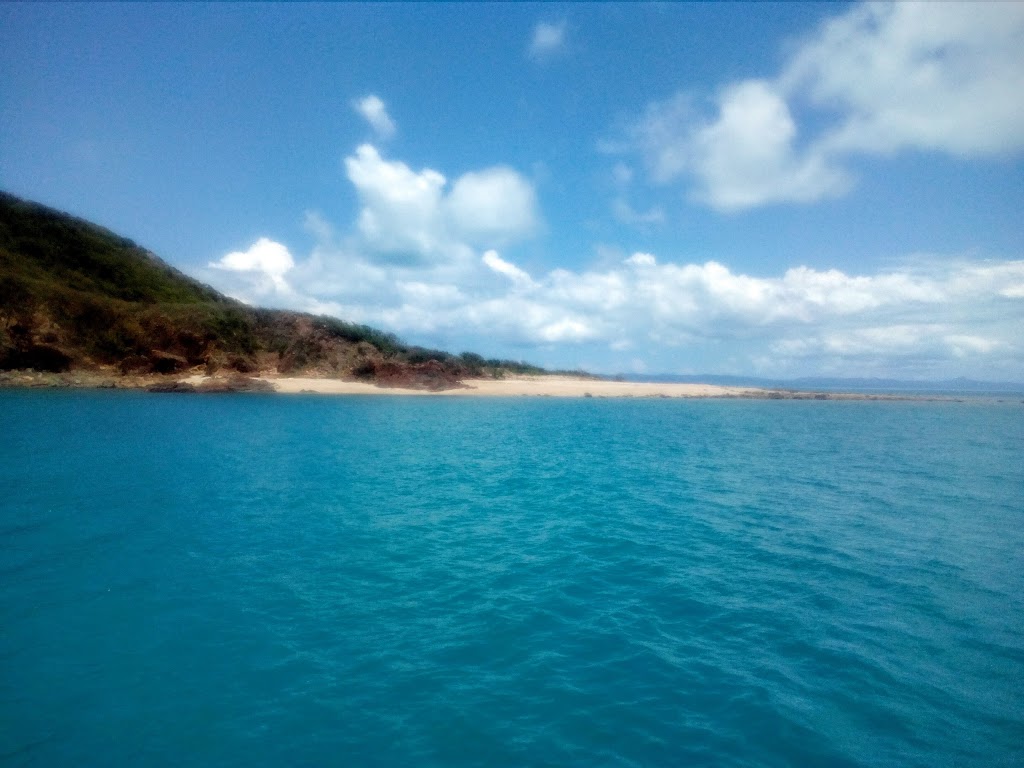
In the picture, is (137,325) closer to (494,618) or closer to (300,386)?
(300,386)

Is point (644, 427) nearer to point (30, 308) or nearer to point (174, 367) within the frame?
point (174, 367)

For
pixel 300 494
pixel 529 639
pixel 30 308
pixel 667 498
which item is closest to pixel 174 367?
pixel 30 308

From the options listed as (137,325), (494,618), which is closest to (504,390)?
(137,325)

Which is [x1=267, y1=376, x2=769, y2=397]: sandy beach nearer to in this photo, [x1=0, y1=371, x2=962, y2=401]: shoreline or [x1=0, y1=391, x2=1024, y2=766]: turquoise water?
[x1=0, y1=371, x2=962, y2=401]: shoreline

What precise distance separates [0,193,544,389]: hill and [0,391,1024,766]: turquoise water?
37837mm

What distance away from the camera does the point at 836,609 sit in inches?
394

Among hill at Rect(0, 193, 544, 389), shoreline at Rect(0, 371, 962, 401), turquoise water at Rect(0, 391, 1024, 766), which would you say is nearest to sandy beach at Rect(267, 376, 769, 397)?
shoreline at Rect(0, 371, 962, 401)

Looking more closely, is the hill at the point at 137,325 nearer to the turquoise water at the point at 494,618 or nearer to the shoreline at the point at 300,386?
the shoreline at the point at 300,386

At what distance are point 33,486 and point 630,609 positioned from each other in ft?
61.4

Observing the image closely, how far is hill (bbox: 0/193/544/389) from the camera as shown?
50156mm

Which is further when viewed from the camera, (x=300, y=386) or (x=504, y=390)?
(x=504, y=390)

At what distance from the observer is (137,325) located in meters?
55.7

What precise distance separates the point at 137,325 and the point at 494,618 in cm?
6218

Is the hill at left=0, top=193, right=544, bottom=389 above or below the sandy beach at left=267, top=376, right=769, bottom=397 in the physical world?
above
